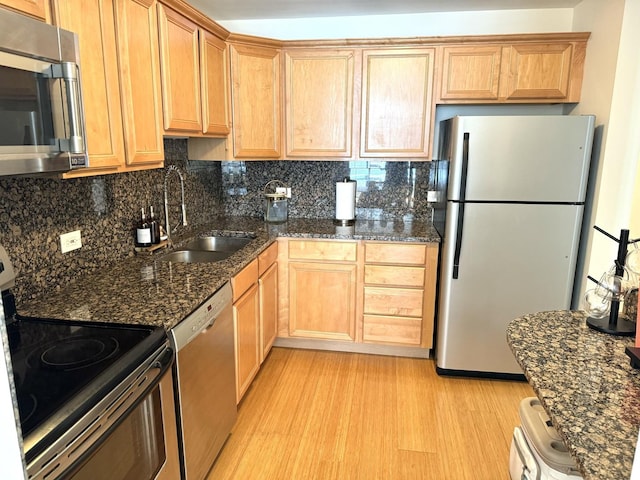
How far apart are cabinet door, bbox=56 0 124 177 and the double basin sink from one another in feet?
3.12

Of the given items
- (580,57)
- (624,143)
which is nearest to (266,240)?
(624,143)

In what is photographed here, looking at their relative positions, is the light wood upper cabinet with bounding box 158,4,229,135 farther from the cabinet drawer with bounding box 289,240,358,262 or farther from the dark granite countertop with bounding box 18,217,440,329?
the cabinet drawer with bounding box 289,240,358,262

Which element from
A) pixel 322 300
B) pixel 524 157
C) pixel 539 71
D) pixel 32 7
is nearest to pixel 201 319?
pixel 32 7

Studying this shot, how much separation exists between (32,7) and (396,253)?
88.4 inches

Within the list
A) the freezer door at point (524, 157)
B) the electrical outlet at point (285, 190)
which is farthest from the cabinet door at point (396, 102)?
the electrical outlet at point (285, 190)

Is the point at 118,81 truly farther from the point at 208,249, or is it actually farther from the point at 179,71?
the point at 208,249

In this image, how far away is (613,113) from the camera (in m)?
2.32

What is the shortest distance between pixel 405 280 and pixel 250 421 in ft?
4.36

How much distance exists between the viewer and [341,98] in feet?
9.77

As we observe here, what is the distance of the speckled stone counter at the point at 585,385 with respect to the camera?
868 millimetres

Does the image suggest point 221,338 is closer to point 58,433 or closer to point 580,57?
point 58,433

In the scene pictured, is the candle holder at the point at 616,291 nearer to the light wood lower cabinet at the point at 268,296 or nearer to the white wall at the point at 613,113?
the white wall at the point at 613,113

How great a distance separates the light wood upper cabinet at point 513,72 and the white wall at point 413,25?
0.29 meters

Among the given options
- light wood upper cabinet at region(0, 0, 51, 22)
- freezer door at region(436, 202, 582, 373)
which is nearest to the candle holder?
freezer door at region(436, 202, 582, 373)
